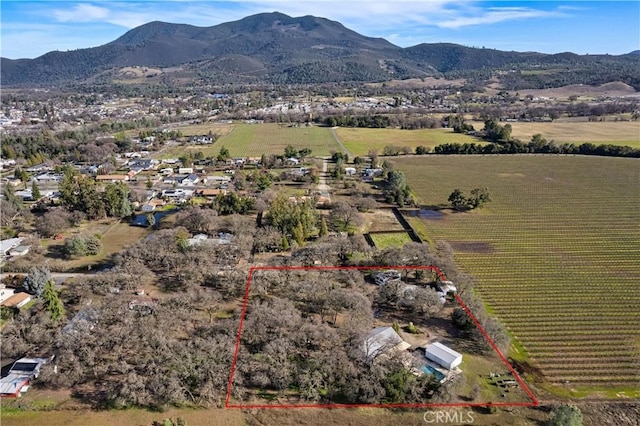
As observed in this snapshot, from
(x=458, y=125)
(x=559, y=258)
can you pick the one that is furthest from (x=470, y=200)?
(x=458, y=125)

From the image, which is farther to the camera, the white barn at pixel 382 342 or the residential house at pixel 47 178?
the residential house at pixel 47 178

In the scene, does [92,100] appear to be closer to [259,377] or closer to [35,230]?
[35,230]

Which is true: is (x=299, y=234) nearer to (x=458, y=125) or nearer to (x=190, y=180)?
(x=190, y=180)

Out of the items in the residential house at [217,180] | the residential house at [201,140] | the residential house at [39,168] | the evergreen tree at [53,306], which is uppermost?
the residential house at [201,140]

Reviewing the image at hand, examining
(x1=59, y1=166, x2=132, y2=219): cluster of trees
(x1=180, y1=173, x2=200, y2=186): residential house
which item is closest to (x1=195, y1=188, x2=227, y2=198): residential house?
(x1=180, y1=173, x2=200, y2=186): residential house

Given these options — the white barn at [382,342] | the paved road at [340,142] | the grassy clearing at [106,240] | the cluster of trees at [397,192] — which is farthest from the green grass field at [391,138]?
the white barn at [382,342]

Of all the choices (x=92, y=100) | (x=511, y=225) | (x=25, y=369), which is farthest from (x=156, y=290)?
(x=92, y=100)

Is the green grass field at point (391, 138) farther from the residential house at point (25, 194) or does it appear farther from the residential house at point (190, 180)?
the residential house at point (25, 194)
